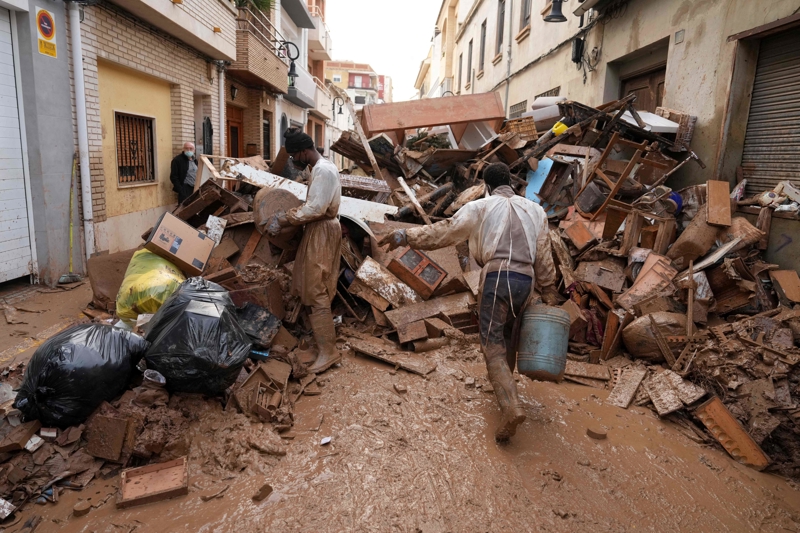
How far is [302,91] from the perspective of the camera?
65.1 ft

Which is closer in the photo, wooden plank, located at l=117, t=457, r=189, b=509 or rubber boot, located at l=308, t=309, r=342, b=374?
wooden plank, located at l=117, t=457, r=189, b=509

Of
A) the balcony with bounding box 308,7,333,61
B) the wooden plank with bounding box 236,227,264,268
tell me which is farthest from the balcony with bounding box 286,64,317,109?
the wooden plank with bounding box 236,227,264,268

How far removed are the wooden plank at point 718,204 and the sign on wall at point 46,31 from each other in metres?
7.51

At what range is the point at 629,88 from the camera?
9320 mm

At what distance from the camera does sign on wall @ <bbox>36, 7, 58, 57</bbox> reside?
5664 millimetres

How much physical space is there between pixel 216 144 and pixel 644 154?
360 inches

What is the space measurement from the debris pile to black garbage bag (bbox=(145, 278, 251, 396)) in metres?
0.01

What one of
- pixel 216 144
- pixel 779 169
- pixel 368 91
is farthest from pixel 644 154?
pixel 368 91

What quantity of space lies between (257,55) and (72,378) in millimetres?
12410

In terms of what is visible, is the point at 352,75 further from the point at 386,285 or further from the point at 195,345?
the point at 195,345

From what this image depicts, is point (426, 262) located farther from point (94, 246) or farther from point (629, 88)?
point (629, 88)

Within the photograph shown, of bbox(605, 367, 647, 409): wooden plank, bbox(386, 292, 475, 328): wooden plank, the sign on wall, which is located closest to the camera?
bbox(605, 367, 647, 409): wooden plank

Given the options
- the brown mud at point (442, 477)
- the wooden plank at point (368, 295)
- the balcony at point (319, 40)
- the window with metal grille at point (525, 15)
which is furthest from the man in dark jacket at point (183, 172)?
the balcony at point (319, 40)

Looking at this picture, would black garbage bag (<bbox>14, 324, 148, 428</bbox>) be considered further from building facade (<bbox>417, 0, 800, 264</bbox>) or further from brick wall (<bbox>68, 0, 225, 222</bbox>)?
building facade (<bbox>417, 0, 800, 264</bbox>)
